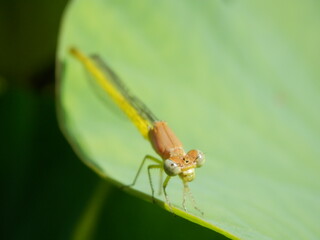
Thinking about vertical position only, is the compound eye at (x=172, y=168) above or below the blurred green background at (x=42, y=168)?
below

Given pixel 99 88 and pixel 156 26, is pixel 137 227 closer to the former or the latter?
pixel 99 88

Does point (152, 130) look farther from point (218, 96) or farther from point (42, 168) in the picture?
point (42, 168)

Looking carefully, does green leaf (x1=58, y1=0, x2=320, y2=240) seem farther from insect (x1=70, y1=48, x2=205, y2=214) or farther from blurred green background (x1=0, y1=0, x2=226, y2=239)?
blurred green background (x1=0, y1=0, x2=226, y2=239)

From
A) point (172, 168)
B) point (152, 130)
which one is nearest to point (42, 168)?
point (152, 130)

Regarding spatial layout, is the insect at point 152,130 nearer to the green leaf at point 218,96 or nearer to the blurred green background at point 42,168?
the green leaf at point 218,96

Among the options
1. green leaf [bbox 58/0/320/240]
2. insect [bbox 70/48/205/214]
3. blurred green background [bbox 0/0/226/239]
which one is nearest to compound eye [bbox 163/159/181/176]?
insect [bbox 70/48/205/214]

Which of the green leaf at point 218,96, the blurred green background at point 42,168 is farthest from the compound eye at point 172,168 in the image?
the blurred green background at point 42,168
